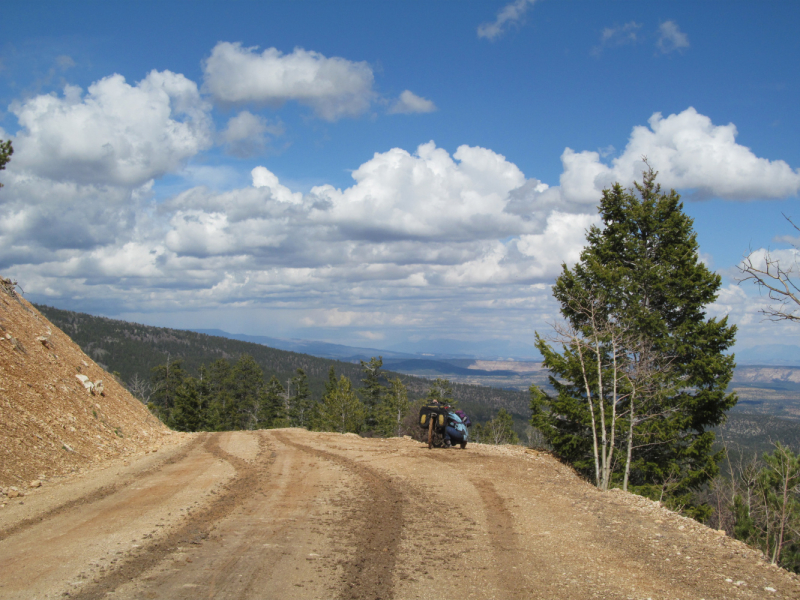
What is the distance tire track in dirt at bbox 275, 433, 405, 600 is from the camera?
5.58 m

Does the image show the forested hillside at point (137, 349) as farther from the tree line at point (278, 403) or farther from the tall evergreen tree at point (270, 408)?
the tall evergreen tree at point (270, 408)

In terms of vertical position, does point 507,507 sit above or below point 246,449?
above

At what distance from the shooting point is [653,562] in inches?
263

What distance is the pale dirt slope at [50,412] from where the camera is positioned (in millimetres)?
12406

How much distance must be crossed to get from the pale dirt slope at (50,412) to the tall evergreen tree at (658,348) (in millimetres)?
15654

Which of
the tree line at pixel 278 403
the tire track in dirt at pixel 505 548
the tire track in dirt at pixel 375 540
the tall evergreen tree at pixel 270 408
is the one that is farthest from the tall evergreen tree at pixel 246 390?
the tire track in dirt at pixel 505 548

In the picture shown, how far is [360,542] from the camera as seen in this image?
709cm

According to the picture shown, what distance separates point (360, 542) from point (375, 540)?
0.24 metres

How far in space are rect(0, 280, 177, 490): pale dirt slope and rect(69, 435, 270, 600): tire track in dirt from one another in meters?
4.36

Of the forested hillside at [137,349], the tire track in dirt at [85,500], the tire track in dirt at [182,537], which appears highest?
the tire track in dirt at [182,537]

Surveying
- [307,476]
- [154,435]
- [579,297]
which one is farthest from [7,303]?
[579,297]

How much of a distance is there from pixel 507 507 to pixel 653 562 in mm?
3035

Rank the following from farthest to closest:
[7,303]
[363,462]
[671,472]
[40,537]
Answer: [7,303] → [671,472] → [363,462] → [40,537]

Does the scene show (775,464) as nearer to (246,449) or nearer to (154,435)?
(246,449)
